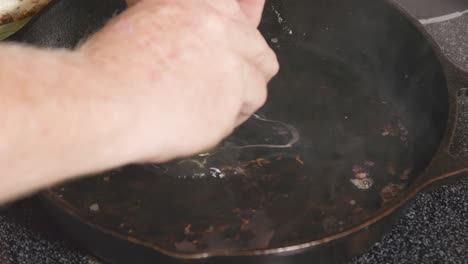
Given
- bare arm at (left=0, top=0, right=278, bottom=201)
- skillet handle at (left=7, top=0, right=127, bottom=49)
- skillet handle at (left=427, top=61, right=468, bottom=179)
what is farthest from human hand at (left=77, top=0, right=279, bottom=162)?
skillet handle at (left=7, top=0, right=127, bottom=49)

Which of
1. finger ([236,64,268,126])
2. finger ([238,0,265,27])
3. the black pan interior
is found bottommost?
the black pan interior

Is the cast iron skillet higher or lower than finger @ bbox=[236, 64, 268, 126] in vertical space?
lower

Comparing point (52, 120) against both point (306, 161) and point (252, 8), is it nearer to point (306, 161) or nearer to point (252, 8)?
point (252, 8)

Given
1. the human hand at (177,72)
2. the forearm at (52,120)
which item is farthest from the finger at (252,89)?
the forearm at (52,120)

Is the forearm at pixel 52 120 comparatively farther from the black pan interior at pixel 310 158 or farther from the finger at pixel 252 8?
the finger at pixel 252 8

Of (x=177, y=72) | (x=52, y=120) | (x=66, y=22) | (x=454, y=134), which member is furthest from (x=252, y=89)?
(x=66, y=22)

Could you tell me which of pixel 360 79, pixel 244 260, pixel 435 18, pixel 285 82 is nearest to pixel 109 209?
pixel 244 260

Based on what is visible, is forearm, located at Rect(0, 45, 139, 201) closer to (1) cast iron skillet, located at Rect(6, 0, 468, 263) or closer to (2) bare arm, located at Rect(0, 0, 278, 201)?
(2) bare arm, located at Rect(0, 0, 278, 201)

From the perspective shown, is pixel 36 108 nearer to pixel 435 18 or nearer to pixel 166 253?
pixel 166 253
